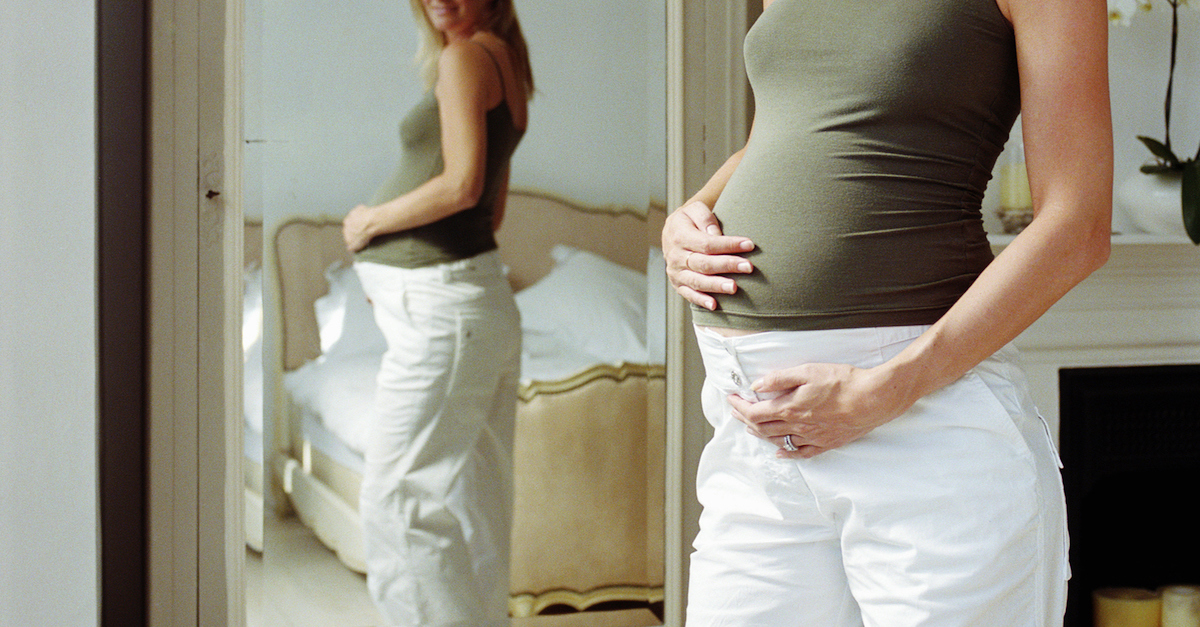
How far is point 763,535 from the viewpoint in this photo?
32.1 inches

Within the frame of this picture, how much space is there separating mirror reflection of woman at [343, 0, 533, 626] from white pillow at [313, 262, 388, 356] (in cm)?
2

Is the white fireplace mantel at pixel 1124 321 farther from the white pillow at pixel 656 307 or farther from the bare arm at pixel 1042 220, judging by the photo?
the bare arm at pixel 1042 220

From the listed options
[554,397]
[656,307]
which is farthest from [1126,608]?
[554,397]

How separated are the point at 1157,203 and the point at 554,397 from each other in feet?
4.00

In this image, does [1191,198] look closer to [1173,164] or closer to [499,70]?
[1173,164]

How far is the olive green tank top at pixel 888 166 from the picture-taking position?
74 cm

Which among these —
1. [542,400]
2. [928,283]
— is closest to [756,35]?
[928,283]

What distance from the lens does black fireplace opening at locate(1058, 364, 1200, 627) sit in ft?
5.97

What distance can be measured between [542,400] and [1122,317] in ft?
3.97

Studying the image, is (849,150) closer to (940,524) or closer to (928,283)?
(928,283)

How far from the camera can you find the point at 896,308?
76 centimetres

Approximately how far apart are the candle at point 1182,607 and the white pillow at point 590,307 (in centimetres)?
119

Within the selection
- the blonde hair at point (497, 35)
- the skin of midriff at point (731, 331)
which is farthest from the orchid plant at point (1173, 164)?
the skin of midriff at point (731, 331)

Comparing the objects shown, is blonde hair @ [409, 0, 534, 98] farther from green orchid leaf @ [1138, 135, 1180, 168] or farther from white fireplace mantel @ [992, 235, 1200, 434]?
green orchid leaf @ [1138, 135, 1180, 168]
